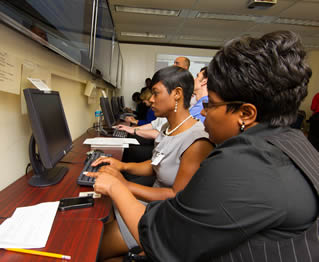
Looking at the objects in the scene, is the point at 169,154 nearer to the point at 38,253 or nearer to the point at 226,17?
the point at 38,253

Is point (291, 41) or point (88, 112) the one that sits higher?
point (291, 41)

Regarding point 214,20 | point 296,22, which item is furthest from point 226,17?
point 296,22

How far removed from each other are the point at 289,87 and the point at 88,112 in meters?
1.99

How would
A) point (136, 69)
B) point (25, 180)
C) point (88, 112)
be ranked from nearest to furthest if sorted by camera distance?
point (25, 180)
point (88, 112)
point (136, 69)

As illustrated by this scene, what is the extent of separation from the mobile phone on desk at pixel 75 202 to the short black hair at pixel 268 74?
592 millimetres

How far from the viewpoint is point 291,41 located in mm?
478

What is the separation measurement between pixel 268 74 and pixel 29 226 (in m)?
0.77

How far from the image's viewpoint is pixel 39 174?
0.86 metres

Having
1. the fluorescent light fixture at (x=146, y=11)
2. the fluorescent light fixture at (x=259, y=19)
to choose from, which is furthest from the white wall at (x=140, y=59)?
Answer: the fluorescent light fixture at (x=146, y=11)

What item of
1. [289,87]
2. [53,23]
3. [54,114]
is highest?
[53,23]

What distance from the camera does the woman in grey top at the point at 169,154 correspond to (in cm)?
87

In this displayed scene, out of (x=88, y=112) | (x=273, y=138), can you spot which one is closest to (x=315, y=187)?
(x=273, y=138)

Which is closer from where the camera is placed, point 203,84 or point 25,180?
point 25,180

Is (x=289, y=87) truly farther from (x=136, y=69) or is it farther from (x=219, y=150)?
(x=136, y=69)
